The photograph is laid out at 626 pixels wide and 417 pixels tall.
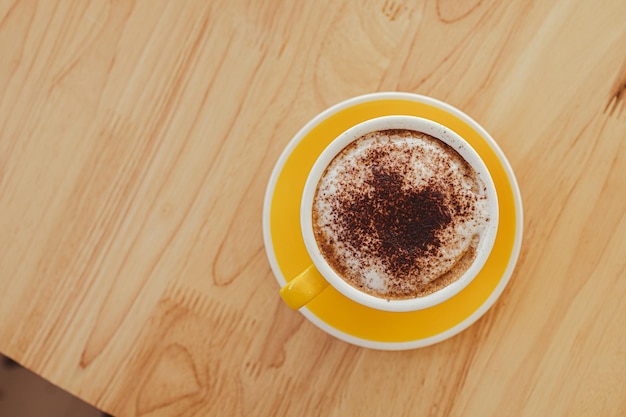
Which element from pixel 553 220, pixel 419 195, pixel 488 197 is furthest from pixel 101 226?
pixel 553 220

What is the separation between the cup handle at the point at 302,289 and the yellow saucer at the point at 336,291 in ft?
0.41

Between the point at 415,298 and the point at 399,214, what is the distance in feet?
0.45

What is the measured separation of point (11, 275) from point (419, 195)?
2.68 ft

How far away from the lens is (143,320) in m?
1.05

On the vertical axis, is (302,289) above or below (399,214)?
below

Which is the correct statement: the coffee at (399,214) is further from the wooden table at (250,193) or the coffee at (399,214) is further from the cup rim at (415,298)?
the wooden table at (250,193)

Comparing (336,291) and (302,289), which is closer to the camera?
(302,289)

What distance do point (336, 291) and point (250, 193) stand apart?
0.82ft

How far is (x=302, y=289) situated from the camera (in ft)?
2.70

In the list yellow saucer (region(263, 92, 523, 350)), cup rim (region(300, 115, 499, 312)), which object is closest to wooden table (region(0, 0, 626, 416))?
yellow saucer (region(263, 92, 523, 350))

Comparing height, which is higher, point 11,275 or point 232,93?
point 232,93

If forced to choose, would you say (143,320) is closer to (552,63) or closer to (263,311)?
(263,311)

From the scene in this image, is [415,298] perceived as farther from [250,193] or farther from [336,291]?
[250,193]

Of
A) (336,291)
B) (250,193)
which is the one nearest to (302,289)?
(336,291)
